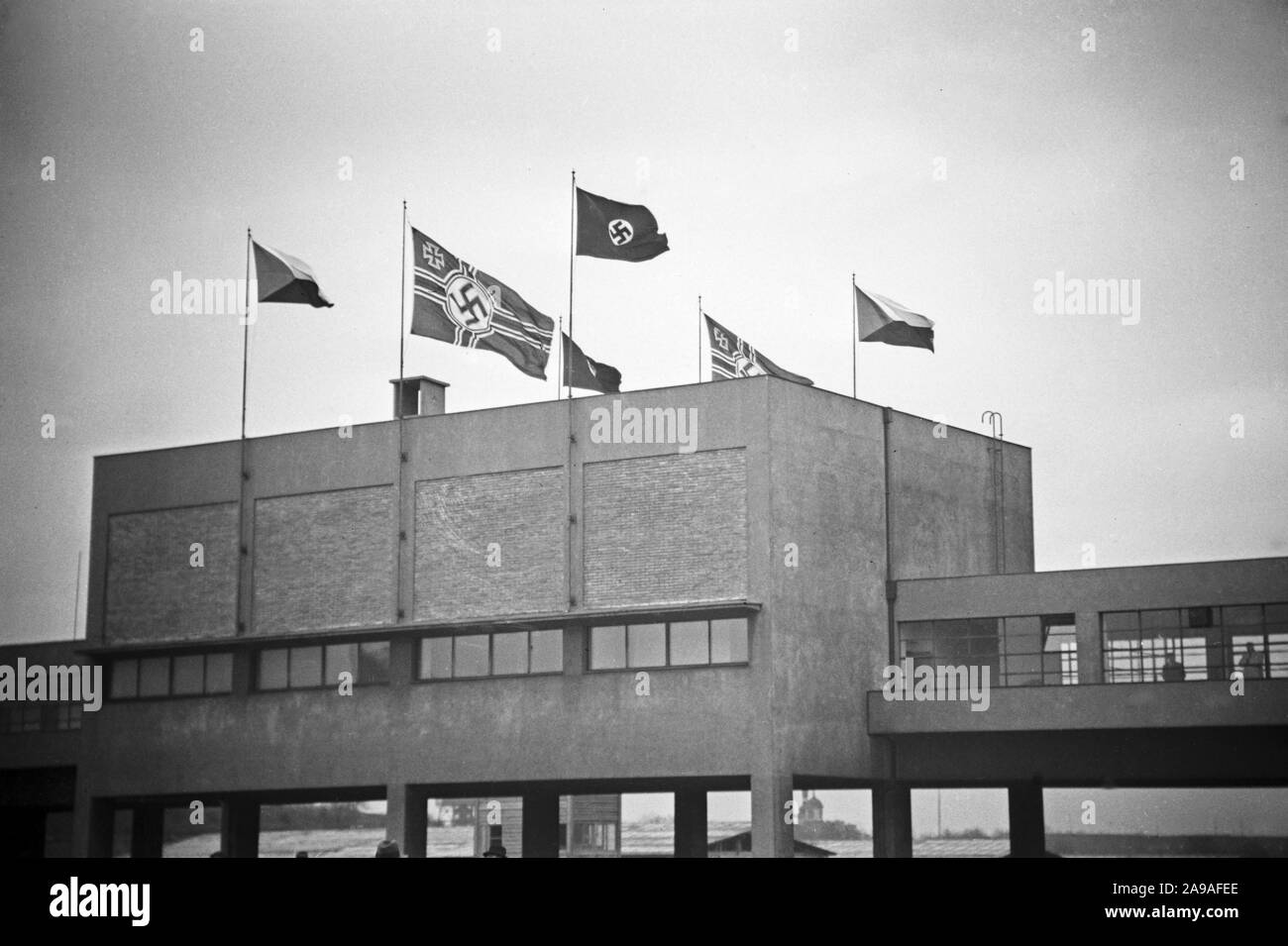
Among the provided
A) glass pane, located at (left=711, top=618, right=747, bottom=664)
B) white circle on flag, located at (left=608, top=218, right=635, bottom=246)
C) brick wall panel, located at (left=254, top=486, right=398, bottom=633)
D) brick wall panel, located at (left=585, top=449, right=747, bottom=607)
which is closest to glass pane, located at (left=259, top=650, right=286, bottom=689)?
brick wall panel, located at (left=254, top=486, right=398, bottom=633)

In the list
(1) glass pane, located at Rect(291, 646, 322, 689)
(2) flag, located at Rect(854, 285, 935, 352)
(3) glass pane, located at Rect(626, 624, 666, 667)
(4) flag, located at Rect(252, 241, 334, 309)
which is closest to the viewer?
(3) glass pane, located at Rect(626, 624, 666, 667)

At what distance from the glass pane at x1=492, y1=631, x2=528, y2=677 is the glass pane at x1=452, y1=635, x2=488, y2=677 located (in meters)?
0.37

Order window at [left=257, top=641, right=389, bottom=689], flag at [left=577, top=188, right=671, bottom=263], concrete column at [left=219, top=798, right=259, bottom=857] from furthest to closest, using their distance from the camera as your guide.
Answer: concrete column at [left=219, top=798, right=259, bottom=857]
window at [left=257, top=641, right=389, bottom=689]
flag at [left=577, top=188, right=671, bottom=263]

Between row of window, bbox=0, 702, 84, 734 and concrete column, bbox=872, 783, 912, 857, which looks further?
row of window, bbox=0, 702, 84, 734

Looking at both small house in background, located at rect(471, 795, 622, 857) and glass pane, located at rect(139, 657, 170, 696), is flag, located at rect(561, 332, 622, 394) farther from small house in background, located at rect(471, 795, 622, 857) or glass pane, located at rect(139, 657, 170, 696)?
small house in background, located at rect(471, 795, 622, 857)

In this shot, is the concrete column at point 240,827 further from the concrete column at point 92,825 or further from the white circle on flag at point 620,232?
the white circle on flag at point 620,232

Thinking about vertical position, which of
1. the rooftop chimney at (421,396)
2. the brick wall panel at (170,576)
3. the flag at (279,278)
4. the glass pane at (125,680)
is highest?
the flag at (279,278)

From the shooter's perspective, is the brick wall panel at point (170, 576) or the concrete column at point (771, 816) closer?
the concrete column at point (771, 816)

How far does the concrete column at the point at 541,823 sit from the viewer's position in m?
51.2

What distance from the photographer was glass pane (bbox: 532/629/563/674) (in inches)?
1818

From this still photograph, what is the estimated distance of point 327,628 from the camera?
49500mm

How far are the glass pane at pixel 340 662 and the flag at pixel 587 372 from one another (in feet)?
31.5

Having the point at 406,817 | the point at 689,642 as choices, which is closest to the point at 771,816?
the point at 689,642

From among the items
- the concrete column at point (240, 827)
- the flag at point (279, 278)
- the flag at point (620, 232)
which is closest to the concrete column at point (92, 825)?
the concrete column at point (240, 827)
